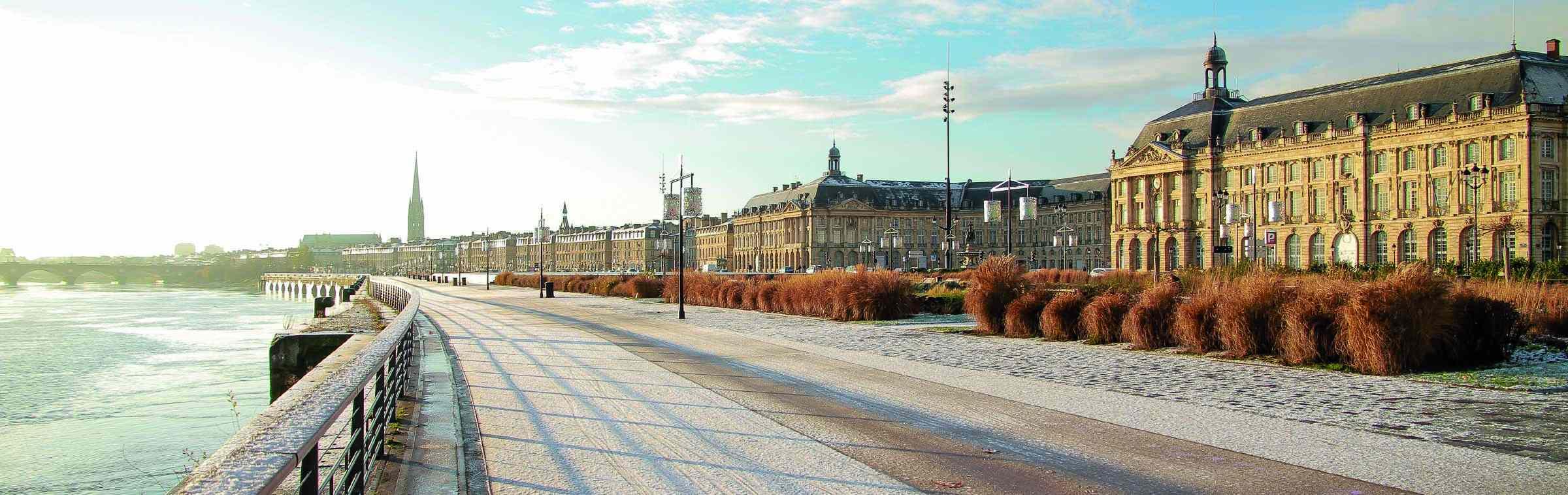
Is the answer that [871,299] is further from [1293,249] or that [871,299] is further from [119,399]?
[1293,249]

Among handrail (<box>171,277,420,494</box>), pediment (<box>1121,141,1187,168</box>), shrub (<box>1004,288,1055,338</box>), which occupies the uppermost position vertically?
pediment (<box>1121,141,1187,168</box>)

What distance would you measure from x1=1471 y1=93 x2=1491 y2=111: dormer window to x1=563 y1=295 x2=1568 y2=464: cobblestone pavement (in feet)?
197

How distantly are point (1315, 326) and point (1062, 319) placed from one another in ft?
19.0

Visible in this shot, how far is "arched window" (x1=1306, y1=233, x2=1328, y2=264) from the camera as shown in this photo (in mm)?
79000

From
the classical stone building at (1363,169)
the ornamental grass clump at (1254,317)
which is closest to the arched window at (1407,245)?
the classical stone building at (1363,169)

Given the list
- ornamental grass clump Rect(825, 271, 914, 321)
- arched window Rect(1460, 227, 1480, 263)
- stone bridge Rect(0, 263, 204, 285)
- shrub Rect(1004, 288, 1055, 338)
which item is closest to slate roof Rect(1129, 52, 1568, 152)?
arched window Rect(1460, 227, 1480, 263)

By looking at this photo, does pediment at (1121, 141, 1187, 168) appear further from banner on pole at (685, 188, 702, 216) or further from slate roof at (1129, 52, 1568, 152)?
banner on pole at (685, 188, 702, 216)

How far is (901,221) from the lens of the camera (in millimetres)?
136625

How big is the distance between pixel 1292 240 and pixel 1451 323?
75.8 metres

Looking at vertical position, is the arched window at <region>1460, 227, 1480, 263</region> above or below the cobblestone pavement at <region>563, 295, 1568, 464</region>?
→ above

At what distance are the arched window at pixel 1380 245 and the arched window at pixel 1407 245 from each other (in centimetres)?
137

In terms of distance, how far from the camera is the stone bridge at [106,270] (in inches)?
4958

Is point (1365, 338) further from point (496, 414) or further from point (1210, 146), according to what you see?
point (1210, 146)

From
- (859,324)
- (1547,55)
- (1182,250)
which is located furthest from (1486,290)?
(1182,250)
